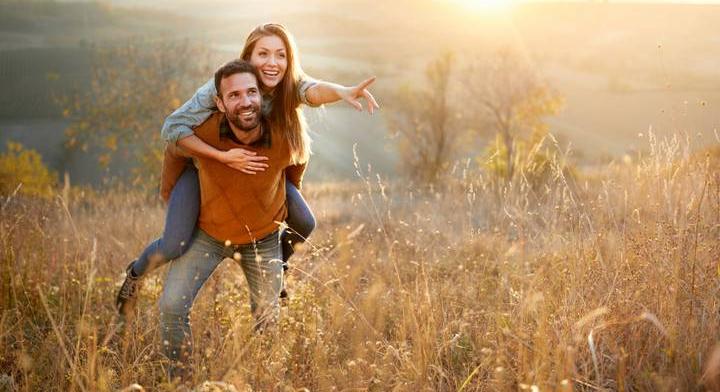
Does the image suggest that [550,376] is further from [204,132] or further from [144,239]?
[144,239]

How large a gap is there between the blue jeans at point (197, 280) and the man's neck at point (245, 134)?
583mm

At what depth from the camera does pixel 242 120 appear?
3533 millimetres

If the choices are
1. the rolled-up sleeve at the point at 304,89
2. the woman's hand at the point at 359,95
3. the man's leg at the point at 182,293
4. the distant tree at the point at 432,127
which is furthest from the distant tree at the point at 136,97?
the woman's hand at the point at 359,95

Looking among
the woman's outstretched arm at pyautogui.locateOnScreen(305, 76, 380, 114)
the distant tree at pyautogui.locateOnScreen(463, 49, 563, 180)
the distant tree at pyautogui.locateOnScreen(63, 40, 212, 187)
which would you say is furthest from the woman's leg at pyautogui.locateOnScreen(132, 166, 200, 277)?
the distant tree at pyautogui.locateOnScreen(463, 49, 563, 180)

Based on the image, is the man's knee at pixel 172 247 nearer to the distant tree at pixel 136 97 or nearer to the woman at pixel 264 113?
the woman at pixel 264 113

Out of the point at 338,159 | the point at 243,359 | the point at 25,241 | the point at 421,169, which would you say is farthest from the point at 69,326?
the point at 338,159

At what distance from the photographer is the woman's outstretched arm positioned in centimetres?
354

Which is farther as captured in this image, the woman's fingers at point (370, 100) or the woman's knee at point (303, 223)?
the woman's knee at point (303, 223)

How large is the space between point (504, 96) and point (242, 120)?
69.1 feet

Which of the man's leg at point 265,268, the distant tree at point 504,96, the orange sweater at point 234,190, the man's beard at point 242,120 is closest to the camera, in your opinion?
the man's beard at point 242,120

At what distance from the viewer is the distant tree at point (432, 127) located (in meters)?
24.5

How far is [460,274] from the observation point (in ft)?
16.7

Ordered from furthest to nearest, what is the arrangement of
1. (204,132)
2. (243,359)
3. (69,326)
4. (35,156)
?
(35,156)
(69,326)
(204,132)
(243,359)

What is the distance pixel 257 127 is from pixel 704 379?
2439mm
